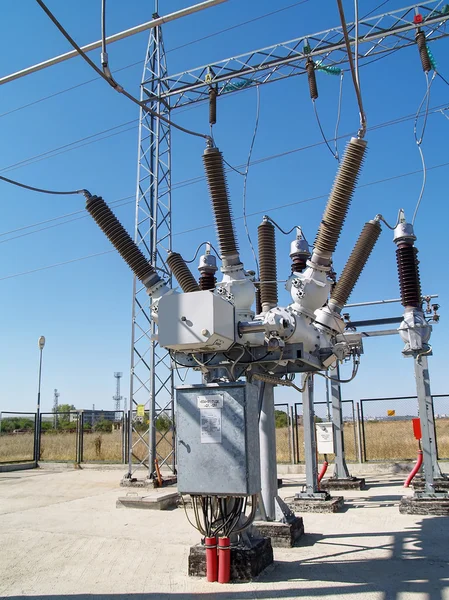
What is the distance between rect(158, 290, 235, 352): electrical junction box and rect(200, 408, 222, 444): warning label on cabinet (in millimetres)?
674

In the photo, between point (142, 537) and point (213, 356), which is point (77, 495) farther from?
point (213, 356)

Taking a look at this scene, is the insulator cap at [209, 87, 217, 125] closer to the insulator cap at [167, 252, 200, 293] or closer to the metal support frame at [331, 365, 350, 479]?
the insulator cap at [167, 252, 200, 293]

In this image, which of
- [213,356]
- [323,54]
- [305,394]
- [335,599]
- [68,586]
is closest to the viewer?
[335,599]

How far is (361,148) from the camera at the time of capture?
20.4ft

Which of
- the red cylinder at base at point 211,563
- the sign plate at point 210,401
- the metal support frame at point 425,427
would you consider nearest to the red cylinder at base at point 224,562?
the red cylinder at base at point 211,563

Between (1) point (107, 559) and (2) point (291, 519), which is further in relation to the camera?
(2) point (291, 519)

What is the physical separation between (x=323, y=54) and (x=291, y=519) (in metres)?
10.1

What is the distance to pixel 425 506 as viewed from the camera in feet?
30.4

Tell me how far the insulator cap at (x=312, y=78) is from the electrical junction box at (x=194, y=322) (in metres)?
7.30

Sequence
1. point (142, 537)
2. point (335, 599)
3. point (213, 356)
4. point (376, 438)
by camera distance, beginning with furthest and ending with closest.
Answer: point (376, 438) → point (142, 537) → point (213, 356) → point (335, 599)

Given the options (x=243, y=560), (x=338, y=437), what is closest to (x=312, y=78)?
(x=338, y=437)

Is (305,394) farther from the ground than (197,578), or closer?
farther from the ground

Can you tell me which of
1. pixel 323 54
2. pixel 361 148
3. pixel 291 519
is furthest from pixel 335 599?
pixel 323 54

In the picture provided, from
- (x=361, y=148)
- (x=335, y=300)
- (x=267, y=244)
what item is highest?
(x=361, y=148)
